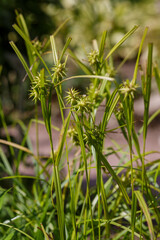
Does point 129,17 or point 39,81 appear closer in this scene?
point 39,81

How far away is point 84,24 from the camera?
4.74 meters

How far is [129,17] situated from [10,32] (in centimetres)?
376

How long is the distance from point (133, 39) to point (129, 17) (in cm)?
40

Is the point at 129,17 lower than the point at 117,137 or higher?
higher

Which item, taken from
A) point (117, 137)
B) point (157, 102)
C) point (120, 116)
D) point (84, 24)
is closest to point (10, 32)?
point (120, 116)

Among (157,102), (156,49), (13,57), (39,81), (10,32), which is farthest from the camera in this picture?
(156,49)

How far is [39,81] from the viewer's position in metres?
0.40

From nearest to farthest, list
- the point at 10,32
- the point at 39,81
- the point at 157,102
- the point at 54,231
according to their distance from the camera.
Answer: the point at 39,81 < the point at 54,231 < the point at 10,32 < the point at 157,102

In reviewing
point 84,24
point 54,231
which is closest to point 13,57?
Answer: point 54,231

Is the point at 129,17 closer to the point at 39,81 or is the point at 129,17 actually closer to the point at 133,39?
the point at 133,39

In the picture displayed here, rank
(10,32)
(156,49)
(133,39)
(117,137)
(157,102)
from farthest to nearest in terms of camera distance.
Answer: (133,39) → (156,49) → (157,102) → (117,137) → (10,32)

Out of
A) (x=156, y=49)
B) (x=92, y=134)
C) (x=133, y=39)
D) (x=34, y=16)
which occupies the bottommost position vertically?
(x=92, y=134)

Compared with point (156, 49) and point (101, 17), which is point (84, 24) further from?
point (156, 49)

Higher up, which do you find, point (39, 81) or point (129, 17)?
point (129, 17)
